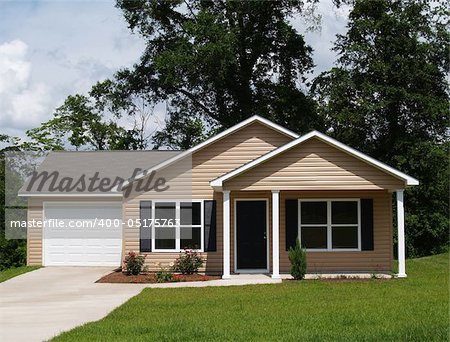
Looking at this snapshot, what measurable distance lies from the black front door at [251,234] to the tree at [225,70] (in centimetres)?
1341

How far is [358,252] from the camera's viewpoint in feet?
66.9

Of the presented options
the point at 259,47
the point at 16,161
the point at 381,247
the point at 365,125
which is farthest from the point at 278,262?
the point at 16,161

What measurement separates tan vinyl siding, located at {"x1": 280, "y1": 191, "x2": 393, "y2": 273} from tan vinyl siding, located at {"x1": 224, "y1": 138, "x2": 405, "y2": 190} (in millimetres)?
1363

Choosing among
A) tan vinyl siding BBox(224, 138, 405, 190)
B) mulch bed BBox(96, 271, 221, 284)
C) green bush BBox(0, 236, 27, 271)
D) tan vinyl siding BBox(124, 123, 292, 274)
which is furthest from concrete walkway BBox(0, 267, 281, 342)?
green bush BBox(0, 236, 27, 271)

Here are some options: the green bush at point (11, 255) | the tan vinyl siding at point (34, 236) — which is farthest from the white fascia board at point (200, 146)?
the green bush at point (11, 255)

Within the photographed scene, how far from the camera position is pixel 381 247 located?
20469mm

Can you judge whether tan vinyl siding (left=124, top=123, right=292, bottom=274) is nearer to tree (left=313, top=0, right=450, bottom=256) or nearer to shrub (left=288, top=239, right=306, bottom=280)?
shrub (left=288, top=239, right=306, bottom=280)

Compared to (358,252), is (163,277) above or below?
below

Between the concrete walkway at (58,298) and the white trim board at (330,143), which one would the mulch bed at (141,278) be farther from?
the white trim board at (330,143)

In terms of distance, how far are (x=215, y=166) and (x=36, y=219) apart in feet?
23.1

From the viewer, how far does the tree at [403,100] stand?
30453mm

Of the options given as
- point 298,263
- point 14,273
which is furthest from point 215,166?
point 14,273

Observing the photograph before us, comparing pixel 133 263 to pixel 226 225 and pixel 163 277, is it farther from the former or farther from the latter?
pixel 226 225

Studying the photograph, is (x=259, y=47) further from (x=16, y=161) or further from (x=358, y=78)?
(x=16, y=161)
